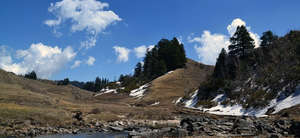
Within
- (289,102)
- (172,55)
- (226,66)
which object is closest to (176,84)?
(172,55)

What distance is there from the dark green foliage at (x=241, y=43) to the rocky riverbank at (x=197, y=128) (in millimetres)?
52863

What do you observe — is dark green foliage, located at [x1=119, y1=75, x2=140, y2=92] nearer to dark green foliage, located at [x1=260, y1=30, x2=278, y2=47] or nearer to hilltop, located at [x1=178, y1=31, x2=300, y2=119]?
hilltop, located at [x1=178, y1=31, x2=300, y2=119]

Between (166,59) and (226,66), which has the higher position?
(166,59)

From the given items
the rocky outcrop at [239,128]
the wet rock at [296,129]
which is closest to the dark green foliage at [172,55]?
the rocky outcrop at [239,128]

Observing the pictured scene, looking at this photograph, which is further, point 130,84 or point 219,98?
point 130,84

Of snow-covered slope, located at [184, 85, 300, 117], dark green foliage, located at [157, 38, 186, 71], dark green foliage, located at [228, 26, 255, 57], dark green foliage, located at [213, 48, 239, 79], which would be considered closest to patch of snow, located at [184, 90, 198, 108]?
dark green foliage, located at [213, 48, 239, 79]

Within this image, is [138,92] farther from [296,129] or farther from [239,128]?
[296,129]

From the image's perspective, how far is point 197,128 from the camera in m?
24.4

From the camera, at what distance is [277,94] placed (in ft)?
150

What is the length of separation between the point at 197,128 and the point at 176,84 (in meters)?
89.2

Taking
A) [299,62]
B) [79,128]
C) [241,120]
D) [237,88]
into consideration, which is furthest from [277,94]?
[79,128]

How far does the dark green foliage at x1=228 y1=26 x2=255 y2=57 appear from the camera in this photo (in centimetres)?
8219

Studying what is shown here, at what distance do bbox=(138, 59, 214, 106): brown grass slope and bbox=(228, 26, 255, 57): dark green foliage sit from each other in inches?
748

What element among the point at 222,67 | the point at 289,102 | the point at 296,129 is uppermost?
the point at 222,67
